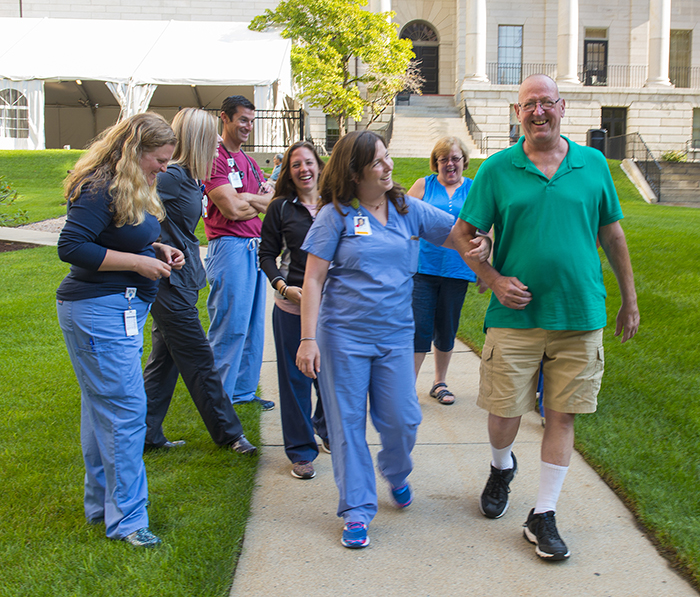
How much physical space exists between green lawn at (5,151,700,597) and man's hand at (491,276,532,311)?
129 centimetres

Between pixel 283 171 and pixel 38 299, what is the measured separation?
5.72 meters

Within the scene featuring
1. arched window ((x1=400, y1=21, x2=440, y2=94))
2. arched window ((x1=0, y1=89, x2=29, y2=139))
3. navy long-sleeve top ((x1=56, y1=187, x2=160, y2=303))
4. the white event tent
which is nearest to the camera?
navy long-sleeve top ((x1=56, y1=187, x2=160, y2=303))

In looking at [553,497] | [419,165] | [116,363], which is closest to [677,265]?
[553,497]

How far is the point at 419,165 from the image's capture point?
2052cm

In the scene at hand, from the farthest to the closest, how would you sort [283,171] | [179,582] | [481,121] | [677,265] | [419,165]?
[481,121] → [419,165] → [677,265] → [283,171] → [179,582]

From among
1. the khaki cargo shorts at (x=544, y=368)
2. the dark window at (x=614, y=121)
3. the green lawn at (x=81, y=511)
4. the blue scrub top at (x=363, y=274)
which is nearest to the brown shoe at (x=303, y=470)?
the green lawn at (x=81, y=511)

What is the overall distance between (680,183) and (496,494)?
22.5 metres

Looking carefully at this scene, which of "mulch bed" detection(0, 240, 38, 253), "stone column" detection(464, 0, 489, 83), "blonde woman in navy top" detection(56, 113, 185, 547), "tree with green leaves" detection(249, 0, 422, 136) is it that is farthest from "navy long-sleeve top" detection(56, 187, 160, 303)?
"stone column" detection(464, 0, 489, 83)

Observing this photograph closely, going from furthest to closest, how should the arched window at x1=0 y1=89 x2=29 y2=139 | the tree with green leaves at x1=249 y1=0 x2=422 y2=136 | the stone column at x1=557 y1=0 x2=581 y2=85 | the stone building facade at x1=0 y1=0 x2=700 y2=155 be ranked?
the stone building facade at x1=0 y1=0 x2=700 y2=155 < the stone column at x1=557 y1=0 x2=581 y2=85 < the arched window at x1=0 y1=89 x2=29 y2=139 < the tree with green leaves at x1=249 y1=0 x2=422 y2=136

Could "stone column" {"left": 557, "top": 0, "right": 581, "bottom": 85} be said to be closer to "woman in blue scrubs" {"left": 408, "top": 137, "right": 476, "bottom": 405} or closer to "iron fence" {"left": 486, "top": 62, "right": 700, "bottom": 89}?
"iron fence" {"left": 486, "top": 62, "right": 700, "bottom": 89}

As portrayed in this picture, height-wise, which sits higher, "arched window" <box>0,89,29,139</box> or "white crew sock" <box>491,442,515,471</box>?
"arched window" <box>0,89,29,139</box>

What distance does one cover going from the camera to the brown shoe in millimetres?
3846

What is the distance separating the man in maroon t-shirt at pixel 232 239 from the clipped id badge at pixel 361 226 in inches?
59.4

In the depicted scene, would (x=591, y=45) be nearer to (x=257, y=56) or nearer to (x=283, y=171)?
(x=257, y=56)
